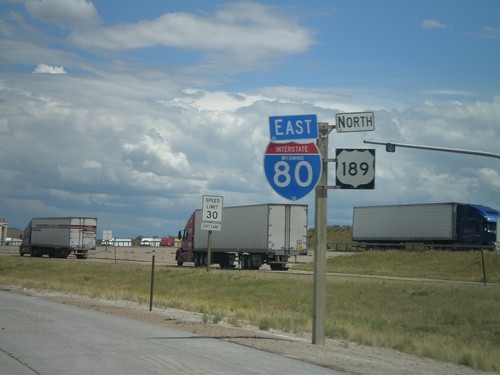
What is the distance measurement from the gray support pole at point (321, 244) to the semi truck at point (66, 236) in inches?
2422

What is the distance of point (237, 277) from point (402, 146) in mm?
12843

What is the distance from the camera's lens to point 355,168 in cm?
1264

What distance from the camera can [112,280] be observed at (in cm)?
4097

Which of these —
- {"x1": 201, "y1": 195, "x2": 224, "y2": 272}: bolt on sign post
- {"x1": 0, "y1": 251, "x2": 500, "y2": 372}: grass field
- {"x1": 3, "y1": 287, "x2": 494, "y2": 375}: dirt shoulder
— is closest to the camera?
{"x1": 3, "y1": 287, "x2": 494, "y2": 375}: dirt shoulder

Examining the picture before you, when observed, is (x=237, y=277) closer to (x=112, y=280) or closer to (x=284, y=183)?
(x=112, y=280)

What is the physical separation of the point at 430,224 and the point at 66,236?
37.7 m

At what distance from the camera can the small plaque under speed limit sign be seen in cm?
1256

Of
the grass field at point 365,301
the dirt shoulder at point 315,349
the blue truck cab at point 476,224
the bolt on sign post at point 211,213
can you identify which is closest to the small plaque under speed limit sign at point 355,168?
the dirt shoulder at point 315,349

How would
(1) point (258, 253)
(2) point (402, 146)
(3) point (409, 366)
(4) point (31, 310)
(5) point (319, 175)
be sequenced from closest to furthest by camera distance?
(3) point (409, 366)
(5) point (319, 175)
(4) point (31, 310)
(2) point (402, 146)
(1) point (258, 253)

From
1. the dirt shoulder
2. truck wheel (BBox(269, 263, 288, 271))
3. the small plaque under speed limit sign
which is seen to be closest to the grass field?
the dirt shoulder

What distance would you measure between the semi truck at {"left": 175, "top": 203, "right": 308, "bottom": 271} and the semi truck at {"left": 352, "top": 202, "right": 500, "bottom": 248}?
18.1 m

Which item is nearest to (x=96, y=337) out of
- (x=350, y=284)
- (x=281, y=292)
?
(x=281, y=292)

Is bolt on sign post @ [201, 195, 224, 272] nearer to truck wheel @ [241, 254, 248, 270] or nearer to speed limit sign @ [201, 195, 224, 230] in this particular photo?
speed limit sign @ [201, 195, 224, 230]

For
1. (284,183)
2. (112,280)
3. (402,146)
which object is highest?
(402,146)
